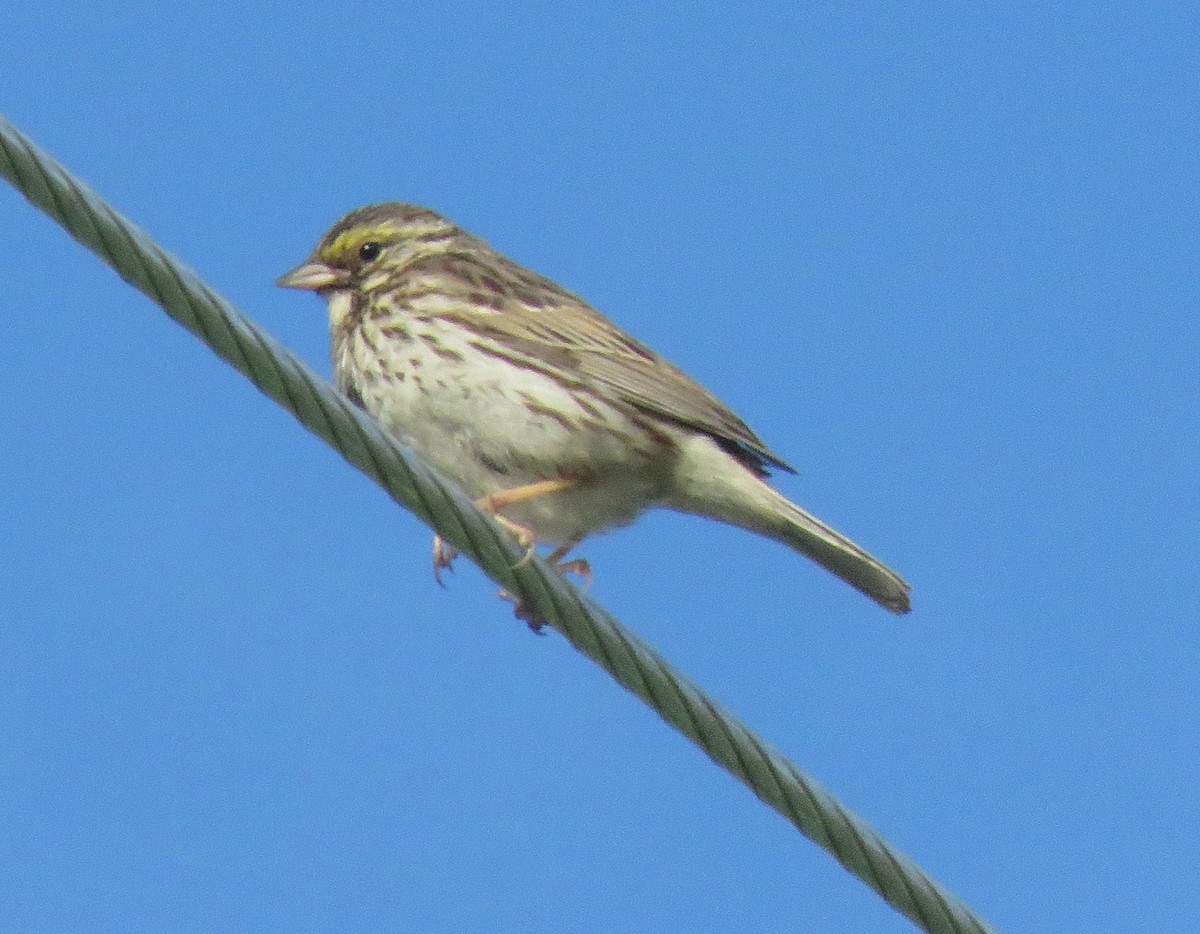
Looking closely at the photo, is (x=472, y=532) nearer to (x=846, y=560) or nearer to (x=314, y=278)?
(x=846, y=560)

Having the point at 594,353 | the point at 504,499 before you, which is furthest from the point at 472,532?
the point at 594,353

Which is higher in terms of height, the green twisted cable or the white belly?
the white belly

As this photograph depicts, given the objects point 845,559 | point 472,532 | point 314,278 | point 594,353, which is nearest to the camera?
point 472,532

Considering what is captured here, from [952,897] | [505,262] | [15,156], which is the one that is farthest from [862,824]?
[505,262]

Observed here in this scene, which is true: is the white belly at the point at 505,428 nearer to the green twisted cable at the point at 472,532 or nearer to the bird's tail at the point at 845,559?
the bird's tail at the point at 845,559

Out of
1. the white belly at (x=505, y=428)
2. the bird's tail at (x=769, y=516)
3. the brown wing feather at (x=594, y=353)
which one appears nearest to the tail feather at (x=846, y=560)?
the bird's tail at (x=769, y=516)

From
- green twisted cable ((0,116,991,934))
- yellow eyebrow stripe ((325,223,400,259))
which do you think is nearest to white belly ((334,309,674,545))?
yellow eyebrow stripe ((325,223,400,259))

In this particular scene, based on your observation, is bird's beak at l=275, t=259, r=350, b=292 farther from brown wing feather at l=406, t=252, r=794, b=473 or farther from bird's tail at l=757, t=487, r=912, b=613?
bird's tail at l=757, t=487, r=912, b=613
